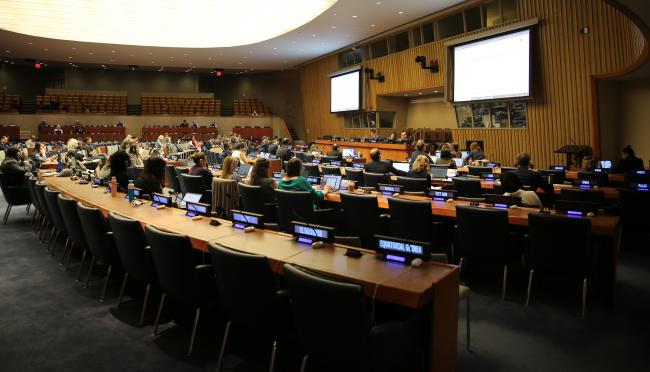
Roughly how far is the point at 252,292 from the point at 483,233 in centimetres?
234

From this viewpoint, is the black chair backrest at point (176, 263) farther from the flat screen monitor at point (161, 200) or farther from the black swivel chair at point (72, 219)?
the black swivel chair at point (72, 219)

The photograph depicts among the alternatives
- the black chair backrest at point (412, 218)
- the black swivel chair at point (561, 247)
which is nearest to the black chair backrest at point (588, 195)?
the black swivel chair at point (561, 247)

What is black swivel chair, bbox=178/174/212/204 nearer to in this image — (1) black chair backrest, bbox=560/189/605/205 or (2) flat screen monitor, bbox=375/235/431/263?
(2) flat screen monitor, bbox=375/235/431/263

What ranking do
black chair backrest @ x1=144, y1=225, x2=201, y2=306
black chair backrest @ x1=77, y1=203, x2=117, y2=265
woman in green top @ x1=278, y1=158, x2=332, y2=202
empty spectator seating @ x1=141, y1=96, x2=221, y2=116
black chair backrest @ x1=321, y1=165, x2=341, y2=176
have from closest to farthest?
1. black chair backrest @ x1=144, y1=225, x2=201, y2=306
2. black chair backrest @ x1=77, y1=203, x2=117, y2=265
3. woman in green top @ x1=278, y1=158, x2=332, y2=202
4. black chair backrest @ x1=321, y1=165, x2=341, y2=176
5. empty spectator seating @ x1=141, y1=96, x2=221, y2=116

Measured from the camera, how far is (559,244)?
353cm

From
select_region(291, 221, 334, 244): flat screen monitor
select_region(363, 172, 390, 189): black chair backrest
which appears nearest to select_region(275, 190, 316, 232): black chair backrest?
select_region(291, 221, 334, 244): flat screen monitor

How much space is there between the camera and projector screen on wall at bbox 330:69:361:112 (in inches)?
723

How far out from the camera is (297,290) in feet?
6.86

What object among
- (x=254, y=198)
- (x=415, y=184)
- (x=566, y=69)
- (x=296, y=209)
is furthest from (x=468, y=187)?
(x=566, y=69)

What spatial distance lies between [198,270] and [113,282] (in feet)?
6.90

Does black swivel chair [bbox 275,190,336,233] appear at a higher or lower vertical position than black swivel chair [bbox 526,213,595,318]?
higher

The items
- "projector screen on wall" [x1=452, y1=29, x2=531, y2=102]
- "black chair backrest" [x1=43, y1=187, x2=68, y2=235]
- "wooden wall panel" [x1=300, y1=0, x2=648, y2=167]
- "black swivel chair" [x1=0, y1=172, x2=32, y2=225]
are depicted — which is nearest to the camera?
"black chair backrest" [x1=43, y1=187, x2=68, y2=235]

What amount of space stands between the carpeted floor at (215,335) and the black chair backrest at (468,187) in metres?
2.04

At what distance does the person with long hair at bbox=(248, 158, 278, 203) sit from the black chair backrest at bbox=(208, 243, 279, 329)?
8.84 feet
